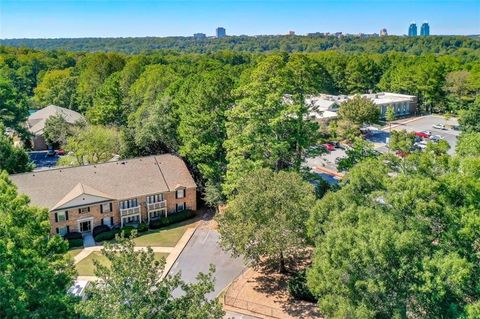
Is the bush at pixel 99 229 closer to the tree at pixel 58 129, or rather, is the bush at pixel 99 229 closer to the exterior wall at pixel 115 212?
the exterior wall at pixel 115 212

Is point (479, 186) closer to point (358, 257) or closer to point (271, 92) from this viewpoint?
point (358, 257)

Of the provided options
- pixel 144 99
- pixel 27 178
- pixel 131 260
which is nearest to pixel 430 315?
pixel 131 260

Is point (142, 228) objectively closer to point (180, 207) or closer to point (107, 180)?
point (180, 207)

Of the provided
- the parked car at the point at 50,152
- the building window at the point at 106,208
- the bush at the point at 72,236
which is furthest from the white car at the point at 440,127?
the parked car at the point at 50,152

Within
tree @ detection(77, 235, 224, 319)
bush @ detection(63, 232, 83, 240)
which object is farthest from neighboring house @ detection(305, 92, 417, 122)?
tree @ detection(77, 235, 224, 319)

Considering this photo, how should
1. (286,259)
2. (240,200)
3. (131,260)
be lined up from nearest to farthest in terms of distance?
(131,260) → (240,200) → (286,259)

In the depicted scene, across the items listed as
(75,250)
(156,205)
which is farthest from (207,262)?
(75,250)
